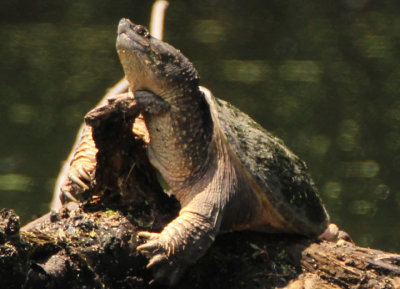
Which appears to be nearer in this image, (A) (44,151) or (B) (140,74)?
(B) (140,74)

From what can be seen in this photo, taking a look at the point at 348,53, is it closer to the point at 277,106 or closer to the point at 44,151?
the point at 277,106

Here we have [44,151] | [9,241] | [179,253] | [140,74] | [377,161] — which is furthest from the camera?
[44,151]

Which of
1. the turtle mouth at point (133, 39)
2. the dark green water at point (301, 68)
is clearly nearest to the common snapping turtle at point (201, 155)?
the turtle mouth at point (133, 39)

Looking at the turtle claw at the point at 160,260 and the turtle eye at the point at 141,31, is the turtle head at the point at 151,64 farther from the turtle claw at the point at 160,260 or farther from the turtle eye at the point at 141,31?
the turtle claw at the point at 160,260

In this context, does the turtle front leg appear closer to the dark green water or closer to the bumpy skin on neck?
the bumpy skin on neck

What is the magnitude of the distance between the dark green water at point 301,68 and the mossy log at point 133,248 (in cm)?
285

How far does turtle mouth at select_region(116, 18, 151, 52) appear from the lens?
5.19ft

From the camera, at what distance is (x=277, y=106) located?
4.75 meters

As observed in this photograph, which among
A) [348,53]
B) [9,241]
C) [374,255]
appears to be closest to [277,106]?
[348,53]

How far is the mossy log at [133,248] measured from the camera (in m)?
1.39

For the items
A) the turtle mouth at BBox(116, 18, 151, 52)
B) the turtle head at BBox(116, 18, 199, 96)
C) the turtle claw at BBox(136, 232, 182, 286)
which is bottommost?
the turtle claw at BBox(136, 232, 182, 286)

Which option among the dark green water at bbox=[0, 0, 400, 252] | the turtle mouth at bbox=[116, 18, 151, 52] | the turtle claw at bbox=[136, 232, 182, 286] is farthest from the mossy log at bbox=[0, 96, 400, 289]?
the dark green water at bbox=[0, 0, 400, 252]

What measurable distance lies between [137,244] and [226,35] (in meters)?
3.34

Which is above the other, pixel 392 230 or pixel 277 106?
pixel 277 106
